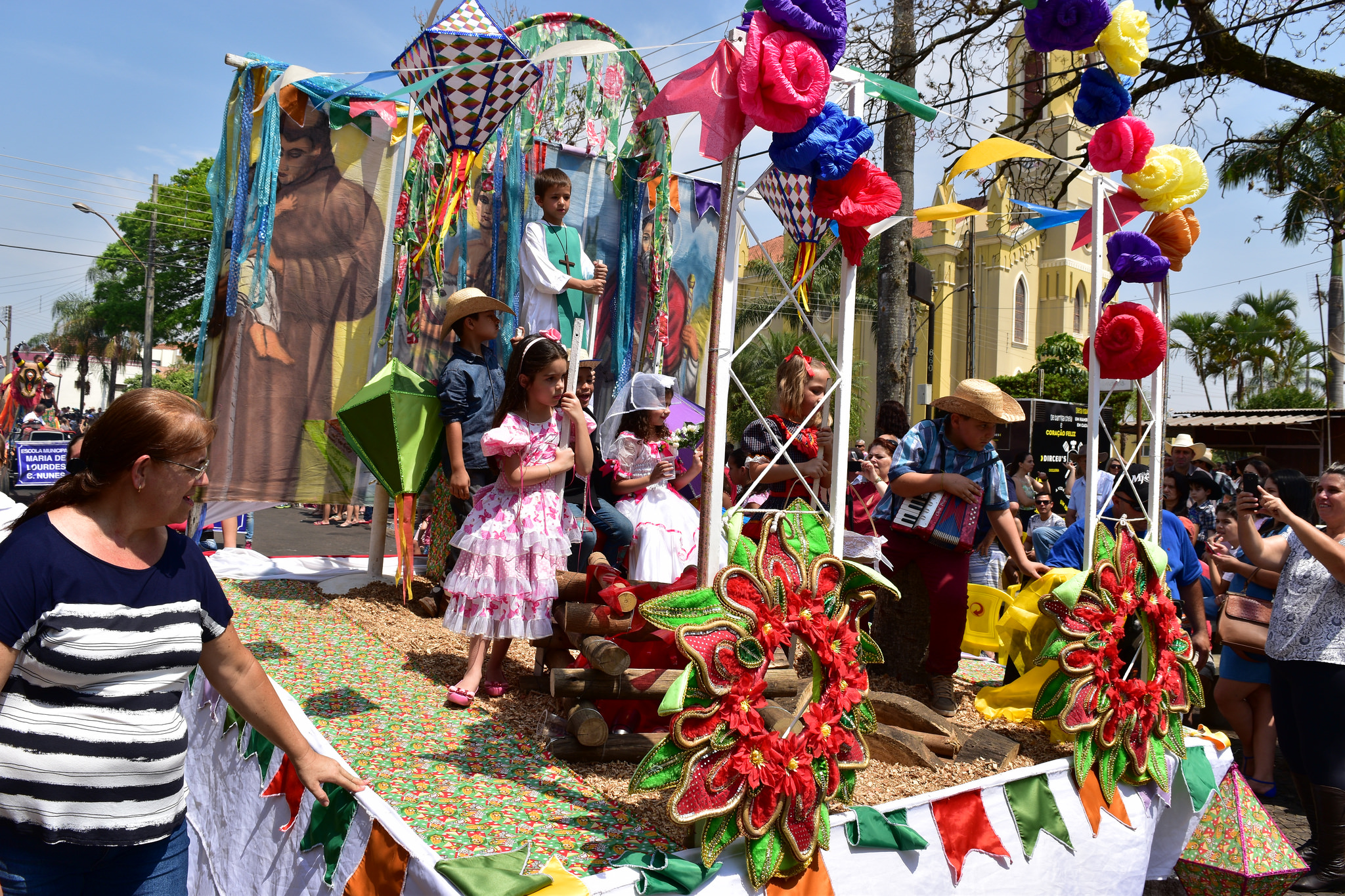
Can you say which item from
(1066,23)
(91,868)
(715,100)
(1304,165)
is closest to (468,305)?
(715,100)

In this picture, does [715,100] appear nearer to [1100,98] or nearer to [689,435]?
[1100,98]

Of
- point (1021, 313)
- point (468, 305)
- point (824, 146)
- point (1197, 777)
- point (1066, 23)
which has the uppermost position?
point (1021, 313)

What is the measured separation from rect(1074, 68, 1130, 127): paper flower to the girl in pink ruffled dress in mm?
2659

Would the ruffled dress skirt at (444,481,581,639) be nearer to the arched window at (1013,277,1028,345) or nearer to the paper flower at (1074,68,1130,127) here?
the paper flower at (1074,68,1130,127)

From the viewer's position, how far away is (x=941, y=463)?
4430 mm

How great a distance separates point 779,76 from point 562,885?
92.5 inches

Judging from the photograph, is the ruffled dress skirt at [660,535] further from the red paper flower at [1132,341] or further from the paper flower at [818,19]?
the paper flower at [818,19]

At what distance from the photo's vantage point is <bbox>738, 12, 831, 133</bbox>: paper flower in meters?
2.89

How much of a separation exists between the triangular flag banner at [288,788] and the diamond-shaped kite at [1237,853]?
3474 mm

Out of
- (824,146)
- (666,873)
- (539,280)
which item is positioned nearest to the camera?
(666,873)

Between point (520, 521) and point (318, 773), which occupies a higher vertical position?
point (520, 521)

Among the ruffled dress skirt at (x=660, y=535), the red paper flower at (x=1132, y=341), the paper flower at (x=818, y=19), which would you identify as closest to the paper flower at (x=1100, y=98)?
the red paper flower at (x=1132, y=341)

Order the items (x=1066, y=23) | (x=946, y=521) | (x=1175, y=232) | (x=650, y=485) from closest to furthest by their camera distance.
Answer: (x=1066, y=23) → (x=946, y=521) → (x=1175, y=232) → (x=650, y=485)

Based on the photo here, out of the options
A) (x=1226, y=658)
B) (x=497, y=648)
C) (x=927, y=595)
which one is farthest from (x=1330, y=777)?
(x=497, y=648)
